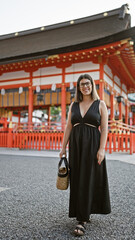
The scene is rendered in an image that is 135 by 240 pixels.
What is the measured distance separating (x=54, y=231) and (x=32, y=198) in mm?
972

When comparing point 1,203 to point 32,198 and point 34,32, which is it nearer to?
point 32,198

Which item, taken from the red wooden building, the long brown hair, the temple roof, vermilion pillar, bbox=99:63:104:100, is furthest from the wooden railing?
the long brown hair

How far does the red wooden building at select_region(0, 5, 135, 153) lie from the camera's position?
9.06 meters

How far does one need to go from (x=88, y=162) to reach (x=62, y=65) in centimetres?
942

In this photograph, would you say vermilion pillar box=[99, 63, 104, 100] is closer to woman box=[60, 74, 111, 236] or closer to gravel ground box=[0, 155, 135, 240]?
gravel ground box=[0, 155, 135, 240]

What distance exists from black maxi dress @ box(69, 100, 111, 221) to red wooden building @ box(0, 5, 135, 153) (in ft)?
20.8

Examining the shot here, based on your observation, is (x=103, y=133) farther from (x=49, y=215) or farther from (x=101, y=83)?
(x=101, y=83)

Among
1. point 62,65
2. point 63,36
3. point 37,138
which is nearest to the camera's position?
point 37,138

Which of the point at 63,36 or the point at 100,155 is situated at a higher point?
the point at 63,36

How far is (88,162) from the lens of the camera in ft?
6.02

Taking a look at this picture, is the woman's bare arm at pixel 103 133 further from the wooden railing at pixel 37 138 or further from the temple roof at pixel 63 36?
the temple roof at pixel 63 36

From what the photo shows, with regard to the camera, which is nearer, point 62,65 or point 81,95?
point 81,95

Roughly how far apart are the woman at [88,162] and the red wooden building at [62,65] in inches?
249

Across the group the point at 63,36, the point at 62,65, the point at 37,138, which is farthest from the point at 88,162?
the point at 63,36
